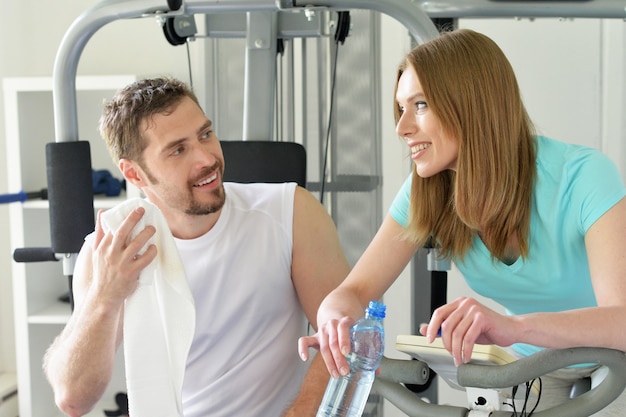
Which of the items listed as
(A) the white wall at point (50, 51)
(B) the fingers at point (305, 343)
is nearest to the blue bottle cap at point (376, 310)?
(B) the fingers at point (305, 343)

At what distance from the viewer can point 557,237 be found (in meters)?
1.29

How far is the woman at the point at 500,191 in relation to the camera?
1240 mm

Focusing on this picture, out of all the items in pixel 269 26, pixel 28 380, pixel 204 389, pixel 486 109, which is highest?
pixel 269 26

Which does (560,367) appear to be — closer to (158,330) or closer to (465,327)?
(465,327)

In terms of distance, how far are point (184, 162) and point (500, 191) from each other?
564 millimetres

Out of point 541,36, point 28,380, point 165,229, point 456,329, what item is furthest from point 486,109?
point 28,380

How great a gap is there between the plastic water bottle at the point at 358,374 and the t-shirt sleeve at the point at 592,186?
380mm

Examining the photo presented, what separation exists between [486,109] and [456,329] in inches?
17.0

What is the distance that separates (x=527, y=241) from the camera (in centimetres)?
132

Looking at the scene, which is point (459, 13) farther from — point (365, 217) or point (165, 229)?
point (165, 229)

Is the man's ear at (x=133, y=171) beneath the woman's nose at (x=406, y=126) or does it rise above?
beneath

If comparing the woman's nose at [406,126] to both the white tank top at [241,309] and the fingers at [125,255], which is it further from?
the fingers at [125,255]

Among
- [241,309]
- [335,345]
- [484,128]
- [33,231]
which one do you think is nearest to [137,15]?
[241,309]

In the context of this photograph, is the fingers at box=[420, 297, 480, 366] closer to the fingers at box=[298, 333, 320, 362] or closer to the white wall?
the fingers at box=[298, 333, 320, 362]
